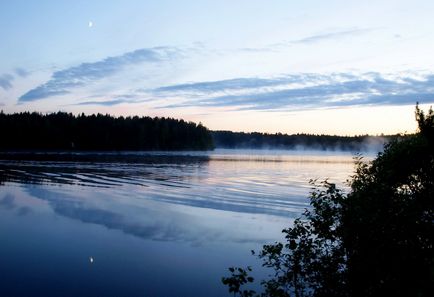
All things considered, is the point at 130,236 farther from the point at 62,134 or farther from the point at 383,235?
the point at 62,134

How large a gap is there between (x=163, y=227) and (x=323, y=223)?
1652cm

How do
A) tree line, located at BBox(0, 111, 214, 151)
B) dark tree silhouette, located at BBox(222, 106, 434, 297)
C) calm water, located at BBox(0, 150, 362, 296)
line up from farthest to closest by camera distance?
1. tree line, located at BBox(0, 111, 214, 151)
2. calm water, located at BBox(0, 150, 362, 296)
3. dark tree silhouette, located at BBox(222, 106, 434, 297)

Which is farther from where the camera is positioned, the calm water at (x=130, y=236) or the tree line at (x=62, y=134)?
the tree line at (x=62, y=134)

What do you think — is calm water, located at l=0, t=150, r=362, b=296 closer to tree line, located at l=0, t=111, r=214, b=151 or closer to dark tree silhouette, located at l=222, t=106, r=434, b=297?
dark tree silhouette, located at l=222, t=106, r=434, b=297

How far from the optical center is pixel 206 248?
22.7 meters

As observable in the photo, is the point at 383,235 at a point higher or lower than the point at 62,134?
lower

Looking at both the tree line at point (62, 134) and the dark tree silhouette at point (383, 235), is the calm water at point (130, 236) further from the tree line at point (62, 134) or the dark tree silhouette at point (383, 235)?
the tree line at point (62, 134)

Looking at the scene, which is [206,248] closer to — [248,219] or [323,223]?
[248,219]

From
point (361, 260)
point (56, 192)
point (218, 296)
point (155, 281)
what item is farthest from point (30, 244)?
point (56, 192)

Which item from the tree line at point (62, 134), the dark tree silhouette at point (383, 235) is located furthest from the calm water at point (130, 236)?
the tree line at point (62, 134)

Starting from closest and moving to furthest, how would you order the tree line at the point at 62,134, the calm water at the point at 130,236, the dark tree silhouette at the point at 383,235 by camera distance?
the dark tree silhouette at the point at 383,235 < the calm water at the point at 130,236 < the tree line at the point at 62,134

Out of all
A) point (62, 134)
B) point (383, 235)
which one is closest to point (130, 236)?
point (383, 235)

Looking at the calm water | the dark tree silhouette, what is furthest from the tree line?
the dark tree silhouette

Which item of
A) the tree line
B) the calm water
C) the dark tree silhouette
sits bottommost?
the calm water
